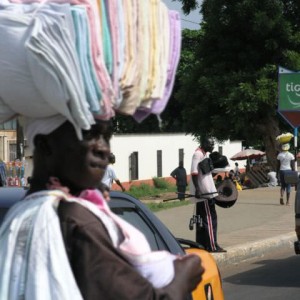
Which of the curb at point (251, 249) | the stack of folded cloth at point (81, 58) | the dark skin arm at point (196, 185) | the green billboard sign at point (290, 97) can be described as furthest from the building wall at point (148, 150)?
the stack of folded cloth at point (81, 58)

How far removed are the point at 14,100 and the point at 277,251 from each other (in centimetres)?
1127

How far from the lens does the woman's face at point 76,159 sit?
2.29m

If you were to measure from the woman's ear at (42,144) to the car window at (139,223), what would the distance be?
7.03 feet

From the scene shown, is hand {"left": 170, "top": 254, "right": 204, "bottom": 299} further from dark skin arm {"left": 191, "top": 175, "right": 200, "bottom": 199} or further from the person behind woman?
dark skin arm {"left": 191, "top": 175, "right": 200, "bottom": 199}

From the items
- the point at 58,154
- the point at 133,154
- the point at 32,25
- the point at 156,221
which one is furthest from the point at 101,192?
the point at 133,154

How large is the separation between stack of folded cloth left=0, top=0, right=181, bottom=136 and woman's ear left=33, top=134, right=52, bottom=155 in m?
0.06

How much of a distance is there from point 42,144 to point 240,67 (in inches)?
1241

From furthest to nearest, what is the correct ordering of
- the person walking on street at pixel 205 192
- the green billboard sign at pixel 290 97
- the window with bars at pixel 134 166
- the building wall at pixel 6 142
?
1. the building wall at pixel 6 142
2. the window with bars at pixel 134 166
3. the green billboard sign at pixel 290 97
4. the person walking on street at pixel 205 192

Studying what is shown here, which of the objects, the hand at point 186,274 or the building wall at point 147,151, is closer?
the hand at point 186,274

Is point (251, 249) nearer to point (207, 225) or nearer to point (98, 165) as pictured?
point (207, 225)

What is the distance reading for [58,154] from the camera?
230cm

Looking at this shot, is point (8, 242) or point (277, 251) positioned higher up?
point (8, 242)

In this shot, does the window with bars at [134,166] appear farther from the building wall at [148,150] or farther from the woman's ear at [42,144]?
the woman's ear at [42,144]

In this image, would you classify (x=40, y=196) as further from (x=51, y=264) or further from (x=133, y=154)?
(x=133, y=154)
